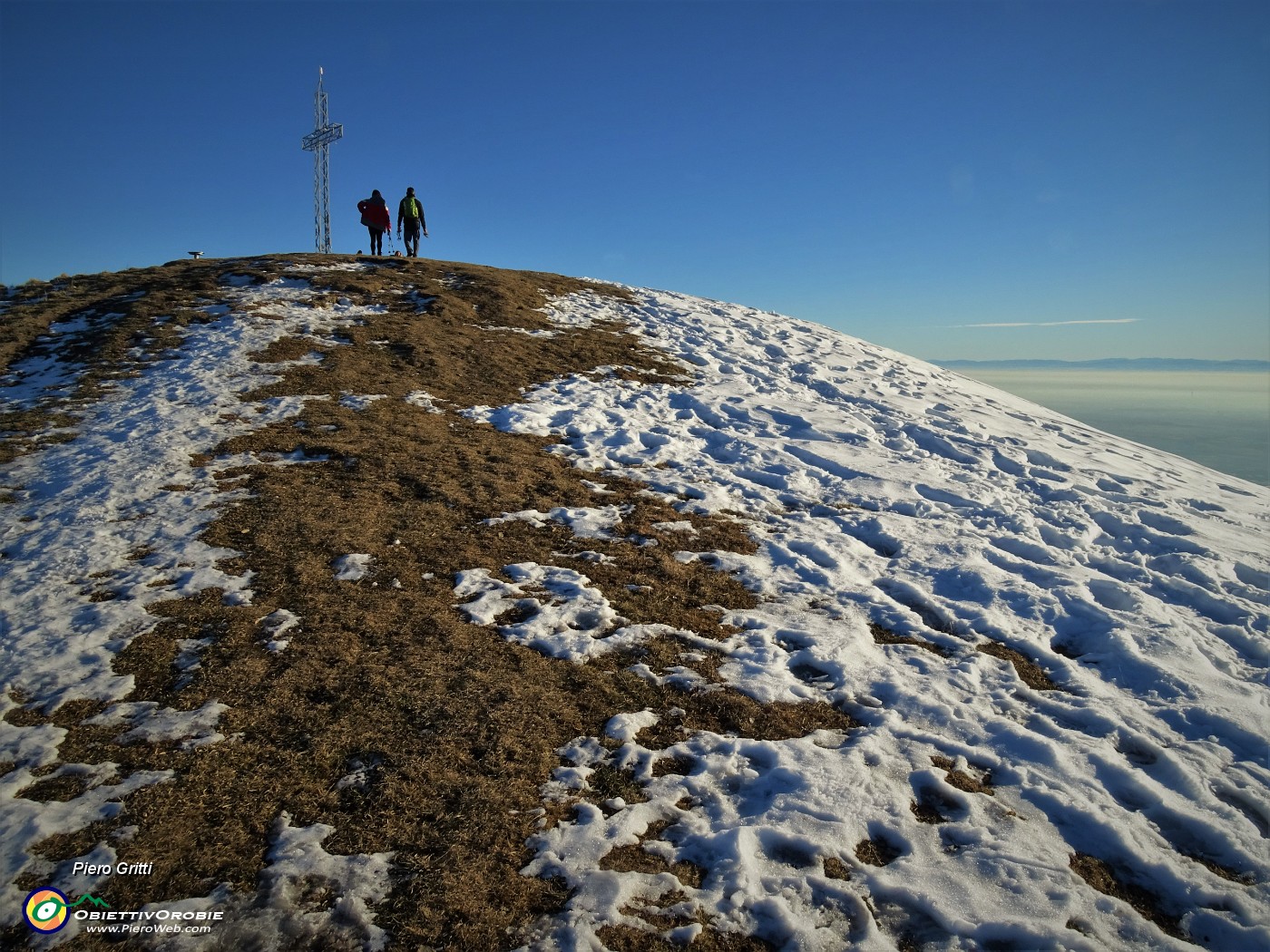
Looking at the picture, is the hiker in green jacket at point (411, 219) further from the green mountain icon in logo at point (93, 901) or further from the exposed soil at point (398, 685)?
the green mountain icon in logo at point (93, 901)

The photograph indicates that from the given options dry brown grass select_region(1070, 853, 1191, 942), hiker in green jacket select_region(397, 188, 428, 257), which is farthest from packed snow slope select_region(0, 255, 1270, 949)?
hiker in green jacket select_region(397, 188, 428, 257)

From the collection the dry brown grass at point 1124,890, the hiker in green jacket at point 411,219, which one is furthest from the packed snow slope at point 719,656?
the hiker in green jacket at point 411,219

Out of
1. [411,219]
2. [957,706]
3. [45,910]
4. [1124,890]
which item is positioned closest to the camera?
[45,910]

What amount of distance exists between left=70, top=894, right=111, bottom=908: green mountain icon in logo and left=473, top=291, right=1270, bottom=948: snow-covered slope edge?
2.17m

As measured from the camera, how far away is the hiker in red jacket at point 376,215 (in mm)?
19641

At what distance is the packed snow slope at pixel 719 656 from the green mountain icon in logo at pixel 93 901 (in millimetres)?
95

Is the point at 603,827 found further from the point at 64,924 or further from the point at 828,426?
the point at 828,426

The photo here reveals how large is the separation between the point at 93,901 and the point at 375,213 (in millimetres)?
20445

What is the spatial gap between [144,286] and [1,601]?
44.7ft

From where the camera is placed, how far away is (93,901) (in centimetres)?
320

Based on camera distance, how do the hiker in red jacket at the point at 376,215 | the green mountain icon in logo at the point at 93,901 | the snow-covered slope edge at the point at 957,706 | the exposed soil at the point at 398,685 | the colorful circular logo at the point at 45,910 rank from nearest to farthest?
1. the colorful circular logo at the point at 45,910
2. the green mountain icon in logo at the point at 93,901
3. the exposed soil at the point at 398,685
4. the snow-covered slope edge at the point at 957,706
5. the hiker in red jacket at the point at 376,215

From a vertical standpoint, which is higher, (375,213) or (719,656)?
(375,213)

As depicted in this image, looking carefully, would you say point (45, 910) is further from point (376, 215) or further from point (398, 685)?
point (376, 215)

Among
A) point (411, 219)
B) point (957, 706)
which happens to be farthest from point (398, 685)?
point (411, 219)
